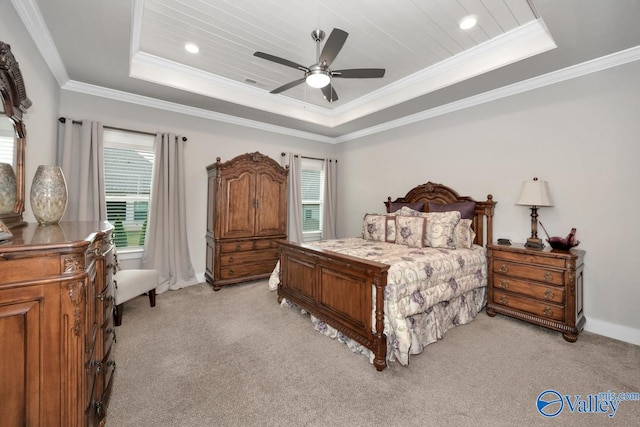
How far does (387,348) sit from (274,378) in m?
0.91

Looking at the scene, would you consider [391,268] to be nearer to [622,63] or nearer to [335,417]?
[335,417]

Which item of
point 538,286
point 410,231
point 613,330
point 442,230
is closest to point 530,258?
point 538,286

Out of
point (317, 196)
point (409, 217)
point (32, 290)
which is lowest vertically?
point (32, 290)

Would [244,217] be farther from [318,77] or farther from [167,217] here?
[318,77]

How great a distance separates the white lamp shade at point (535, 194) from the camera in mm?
2981

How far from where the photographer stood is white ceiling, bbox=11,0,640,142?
2305 millimetres

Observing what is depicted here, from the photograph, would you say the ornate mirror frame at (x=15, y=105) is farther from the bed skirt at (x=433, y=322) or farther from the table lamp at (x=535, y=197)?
the table lamp at (x=535, y=197)

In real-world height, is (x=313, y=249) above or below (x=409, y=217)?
below

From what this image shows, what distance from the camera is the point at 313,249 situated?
2.93 m

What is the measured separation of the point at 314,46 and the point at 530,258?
316cm

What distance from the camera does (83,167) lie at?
338cm

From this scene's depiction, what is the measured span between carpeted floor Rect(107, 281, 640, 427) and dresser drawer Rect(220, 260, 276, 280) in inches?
41.2

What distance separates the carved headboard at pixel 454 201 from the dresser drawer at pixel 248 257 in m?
2.10

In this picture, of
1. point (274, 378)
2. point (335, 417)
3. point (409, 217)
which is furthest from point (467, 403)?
point (409, 217)
